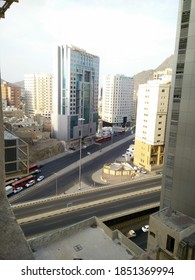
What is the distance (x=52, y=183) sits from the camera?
35.7 meters

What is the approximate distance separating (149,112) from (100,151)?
19213 mm

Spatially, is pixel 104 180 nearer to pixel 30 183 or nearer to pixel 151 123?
pixel 30 183

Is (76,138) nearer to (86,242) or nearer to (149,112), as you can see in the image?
(149,112)

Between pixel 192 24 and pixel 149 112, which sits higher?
pixel 192 24

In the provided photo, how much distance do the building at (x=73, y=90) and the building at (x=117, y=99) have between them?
75.1 ft

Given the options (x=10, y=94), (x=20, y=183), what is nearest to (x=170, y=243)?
(x=20, y=183)


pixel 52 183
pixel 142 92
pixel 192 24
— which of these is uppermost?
pixel 192 24

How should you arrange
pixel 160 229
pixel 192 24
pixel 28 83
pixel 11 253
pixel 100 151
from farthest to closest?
pixel 28 83 < pixel 100 151 < pixel 192 24 < pixel 160 229 < pixel 11 253

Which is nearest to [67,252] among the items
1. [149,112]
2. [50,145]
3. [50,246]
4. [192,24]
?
[50,246]

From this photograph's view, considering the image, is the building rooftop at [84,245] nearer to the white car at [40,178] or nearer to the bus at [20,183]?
the bus at [20,183]

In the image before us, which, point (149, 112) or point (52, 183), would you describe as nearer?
point (52, 183)

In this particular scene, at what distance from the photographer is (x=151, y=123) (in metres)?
41.4

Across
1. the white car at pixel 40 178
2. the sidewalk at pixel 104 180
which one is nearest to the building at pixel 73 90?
the sidewalk at pixel 104 180

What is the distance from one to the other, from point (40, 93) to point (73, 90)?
122 ft
